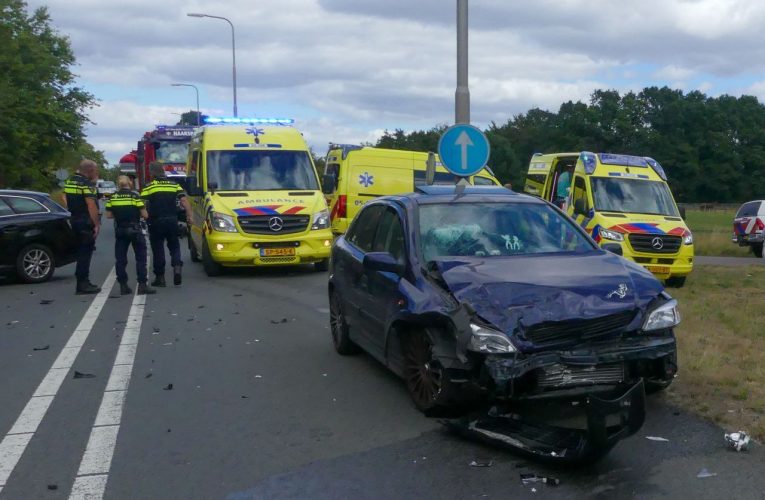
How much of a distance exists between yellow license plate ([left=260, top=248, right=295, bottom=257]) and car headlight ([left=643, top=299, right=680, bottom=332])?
1004 centimetres

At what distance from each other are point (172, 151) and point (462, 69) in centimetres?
1622

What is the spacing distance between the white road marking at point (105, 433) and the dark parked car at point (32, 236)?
6.33 meters

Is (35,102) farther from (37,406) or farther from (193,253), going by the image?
(37,406)

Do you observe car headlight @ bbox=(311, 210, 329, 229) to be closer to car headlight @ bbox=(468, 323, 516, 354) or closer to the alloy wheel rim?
the alloy wheel rim

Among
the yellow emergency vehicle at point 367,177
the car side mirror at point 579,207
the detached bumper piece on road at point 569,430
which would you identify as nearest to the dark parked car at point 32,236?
the yellow emergency vehicle at point 367,177

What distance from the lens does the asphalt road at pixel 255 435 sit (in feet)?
16.4

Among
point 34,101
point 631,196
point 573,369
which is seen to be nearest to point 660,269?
point 631,196

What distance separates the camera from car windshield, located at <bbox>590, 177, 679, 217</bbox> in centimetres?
1596

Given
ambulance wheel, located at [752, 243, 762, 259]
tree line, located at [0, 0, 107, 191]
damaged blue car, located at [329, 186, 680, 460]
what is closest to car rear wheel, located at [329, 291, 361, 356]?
damaged blue car, located at [329, 186, 680, 460]

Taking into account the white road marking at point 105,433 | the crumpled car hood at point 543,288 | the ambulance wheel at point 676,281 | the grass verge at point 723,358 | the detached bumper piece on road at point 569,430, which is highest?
the crumpled car hood at point 543,288

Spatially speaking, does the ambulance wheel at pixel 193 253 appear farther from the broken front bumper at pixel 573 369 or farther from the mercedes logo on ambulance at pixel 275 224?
the broken front bumper at pixel 573 369

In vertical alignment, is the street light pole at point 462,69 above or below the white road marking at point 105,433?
above

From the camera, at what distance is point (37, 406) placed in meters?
6.89

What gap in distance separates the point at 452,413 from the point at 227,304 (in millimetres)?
6884
